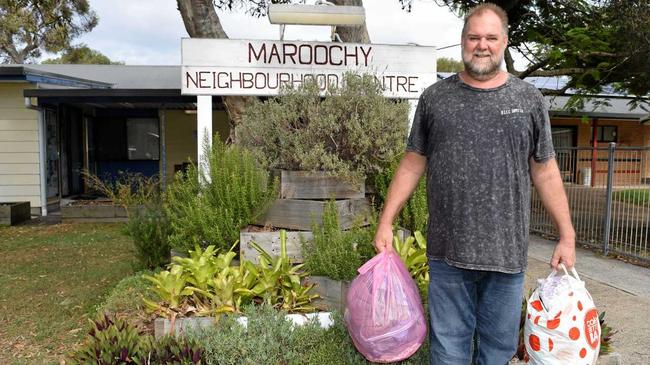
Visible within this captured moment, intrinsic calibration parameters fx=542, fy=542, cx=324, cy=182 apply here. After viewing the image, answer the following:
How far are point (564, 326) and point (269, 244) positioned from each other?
2217mm

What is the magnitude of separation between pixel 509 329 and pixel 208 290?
6.25 ft

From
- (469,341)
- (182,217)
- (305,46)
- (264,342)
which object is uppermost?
(305,46)

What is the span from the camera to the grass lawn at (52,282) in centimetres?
436

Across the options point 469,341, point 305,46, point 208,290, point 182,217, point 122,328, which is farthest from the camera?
point 305,46

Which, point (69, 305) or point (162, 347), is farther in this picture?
point (69, 305)

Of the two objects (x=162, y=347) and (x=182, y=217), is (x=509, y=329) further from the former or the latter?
(x=182, y=217)

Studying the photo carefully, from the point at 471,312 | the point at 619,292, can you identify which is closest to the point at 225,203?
the point at 471,312

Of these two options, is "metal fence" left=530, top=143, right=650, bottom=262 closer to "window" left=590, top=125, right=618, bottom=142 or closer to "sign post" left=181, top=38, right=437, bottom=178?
"sign post" left=181, top=38, right=437, bottom=178

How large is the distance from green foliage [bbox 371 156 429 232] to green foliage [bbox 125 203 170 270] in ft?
6.88

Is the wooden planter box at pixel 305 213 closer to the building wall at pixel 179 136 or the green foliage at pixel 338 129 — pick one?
the green foliage at pixel 338 129

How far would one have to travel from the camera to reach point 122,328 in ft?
10.5

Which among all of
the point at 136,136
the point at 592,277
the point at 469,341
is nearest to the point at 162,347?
the point at 469,341

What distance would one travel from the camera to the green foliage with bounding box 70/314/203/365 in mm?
2840

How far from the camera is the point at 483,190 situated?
2.47 meters
